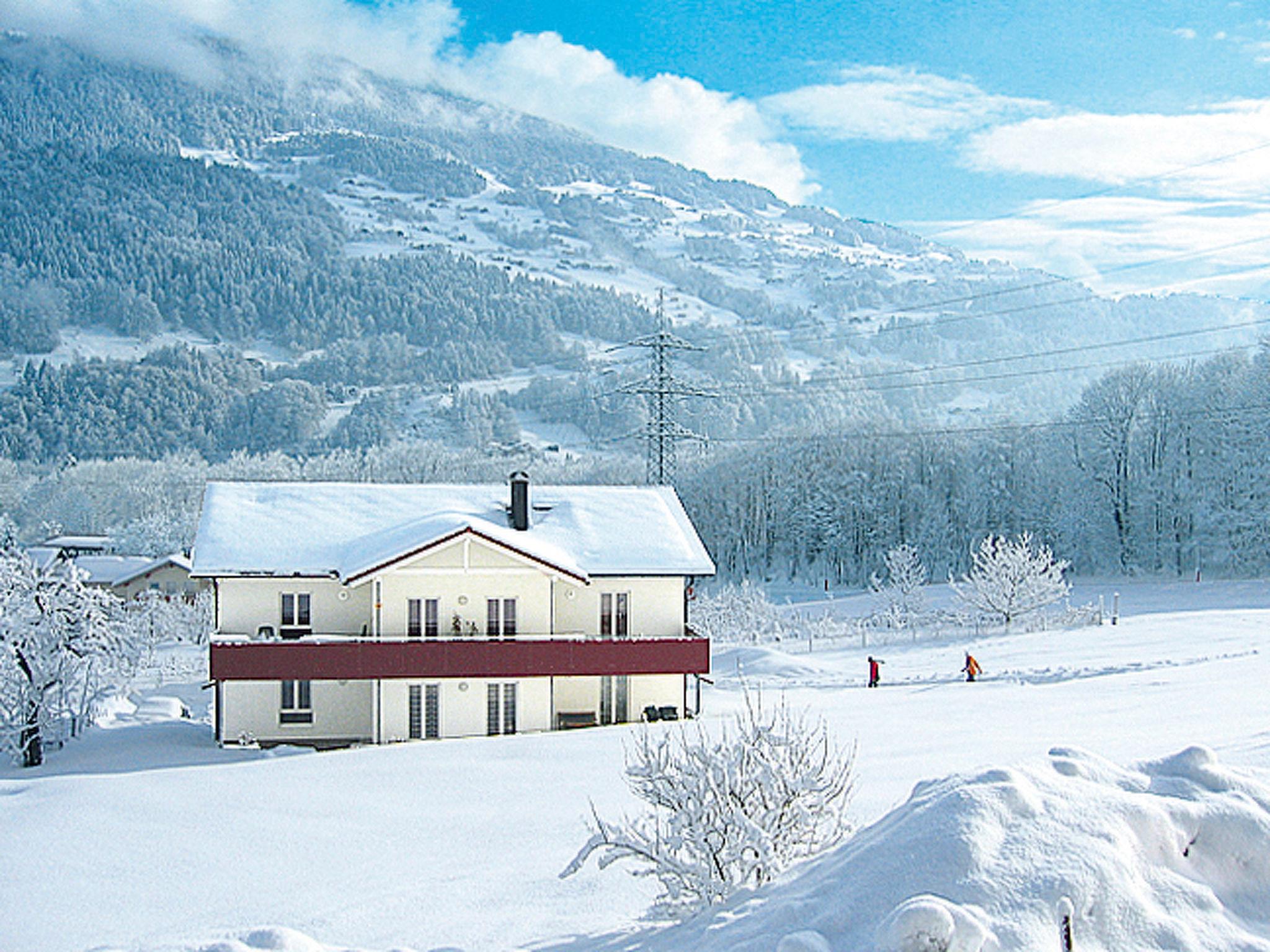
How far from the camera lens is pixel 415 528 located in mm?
32375

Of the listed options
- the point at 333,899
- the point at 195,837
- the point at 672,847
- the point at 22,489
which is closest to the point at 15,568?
the point at 195,837

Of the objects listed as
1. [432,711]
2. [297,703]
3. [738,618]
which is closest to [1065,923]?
[432,711]

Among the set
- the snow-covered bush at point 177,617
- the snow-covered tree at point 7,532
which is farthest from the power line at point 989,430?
the snow-covered tree at point 7,532

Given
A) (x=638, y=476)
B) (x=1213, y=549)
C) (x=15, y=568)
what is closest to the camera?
(x=15, y=568)

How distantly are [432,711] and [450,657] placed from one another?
1.79 metres

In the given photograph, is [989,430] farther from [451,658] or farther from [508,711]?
[451,658]

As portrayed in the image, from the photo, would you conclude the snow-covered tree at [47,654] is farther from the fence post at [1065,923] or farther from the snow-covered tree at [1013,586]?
the snow-covered tree at [1013,586]

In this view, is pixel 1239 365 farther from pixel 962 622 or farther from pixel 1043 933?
pixel 1043 933

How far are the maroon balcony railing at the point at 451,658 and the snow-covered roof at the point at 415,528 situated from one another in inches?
84.3

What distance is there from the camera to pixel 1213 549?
74875 millimetres

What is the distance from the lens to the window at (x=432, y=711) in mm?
31719

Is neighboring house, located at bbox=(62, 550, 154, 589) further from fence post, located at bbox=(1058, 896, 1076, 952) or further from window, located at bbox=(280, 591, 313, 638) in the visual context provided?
fence post, located at bbox=(1058, 896, 1076, 952)

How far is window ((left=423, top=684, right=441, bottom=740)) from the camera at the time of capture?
31719 millimetres

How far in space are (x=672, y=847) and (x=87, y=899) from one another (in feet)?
31.8
